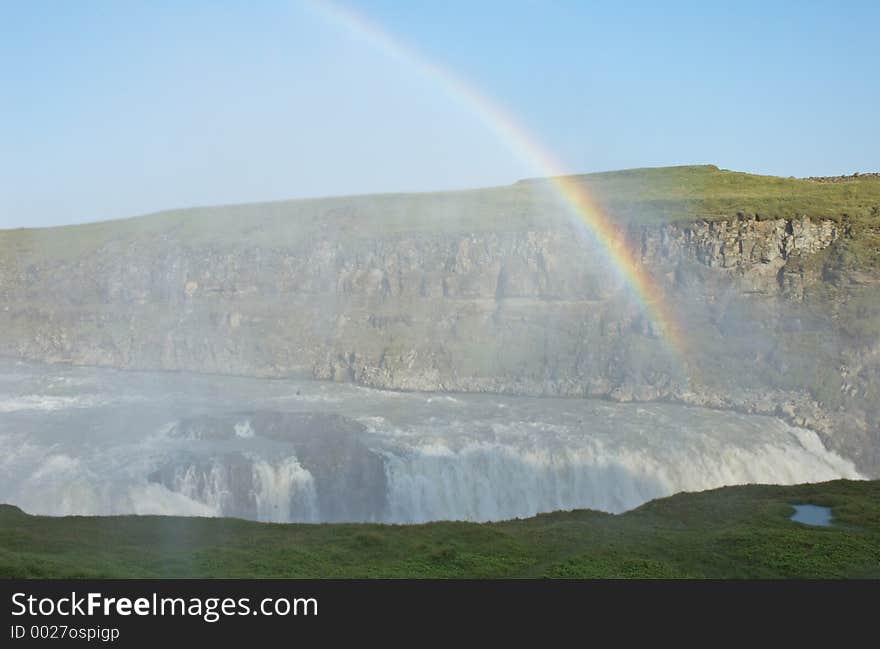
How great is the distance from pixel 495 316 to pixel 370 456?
105ft

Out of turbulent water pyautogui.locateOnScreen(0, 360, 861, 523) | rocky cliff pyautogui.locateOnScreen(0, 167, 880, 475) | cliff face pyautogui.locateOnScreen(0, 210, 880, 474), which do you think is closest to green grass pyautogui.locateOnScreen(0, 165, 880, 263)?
rocky cliff pyautogui.locateOnScreen(0, 167, 880, 475)

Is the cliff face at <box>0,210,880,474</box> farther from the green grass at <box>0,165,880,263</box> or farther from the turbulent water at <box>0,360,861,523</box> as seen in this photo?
the turbulent water at <box>0,360,861,523</box>

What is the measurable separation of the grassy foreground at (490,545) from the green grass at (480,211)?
52.8m

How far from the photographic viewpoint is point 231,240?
9456 centimetres

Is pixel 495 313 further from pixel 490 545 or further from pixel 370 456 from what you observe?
pixel 490 545

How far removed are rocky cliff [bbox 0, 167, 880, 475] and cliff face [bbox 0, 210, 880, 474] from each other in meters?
0.17

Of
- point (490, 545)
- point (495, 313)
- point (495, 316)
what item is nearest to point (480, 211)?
point (495, 313)

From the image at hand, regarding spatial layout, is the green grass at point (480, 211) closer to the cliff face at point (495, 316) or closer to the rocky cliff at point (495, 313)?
the rocky cliff at point (495, 313)

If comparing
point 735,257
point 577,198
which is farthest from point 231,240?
point 735,257

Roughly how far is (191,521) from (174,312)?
2370 inches

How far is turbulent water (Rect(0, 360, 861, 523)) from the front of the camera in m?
44.0

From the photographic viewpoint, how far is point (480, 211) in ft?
313

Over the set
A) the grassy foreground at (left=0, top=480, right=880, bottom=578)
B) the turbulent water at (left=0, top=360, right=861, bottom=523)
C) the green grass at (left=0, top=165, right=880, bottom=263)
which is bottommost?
the turbulent water at (left=0, top=360, right=861, bottom=523)
